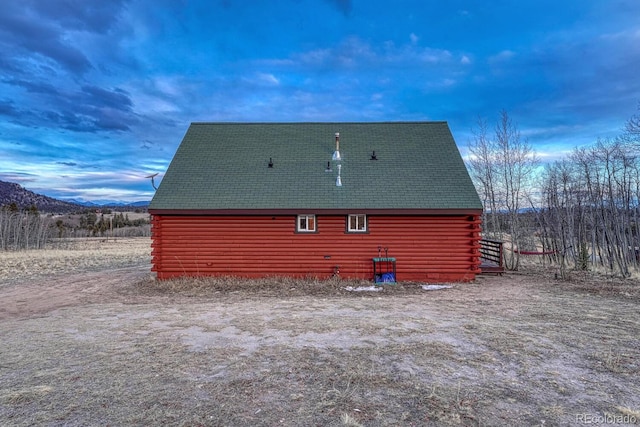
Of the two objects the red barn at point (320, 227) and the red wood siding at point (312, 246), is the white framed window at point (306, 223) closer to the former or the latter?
the red barn at point (320, 227)

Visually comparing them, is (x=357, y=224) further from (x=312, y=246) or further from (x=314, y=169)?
(x=314, y=169)

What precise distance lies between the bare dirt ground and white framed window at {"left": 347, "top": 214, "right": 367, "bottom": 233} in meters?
2.80

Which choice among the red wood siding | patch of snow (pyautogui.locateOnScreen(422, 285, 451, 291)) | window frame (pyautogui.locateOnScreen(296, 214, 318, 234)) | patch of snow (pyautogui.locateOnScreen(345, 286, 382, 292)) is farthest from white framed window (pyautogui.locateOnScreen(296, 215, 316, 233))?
patch of snow (pyautogui.locateOnScreen(422, 285, 451, 291))

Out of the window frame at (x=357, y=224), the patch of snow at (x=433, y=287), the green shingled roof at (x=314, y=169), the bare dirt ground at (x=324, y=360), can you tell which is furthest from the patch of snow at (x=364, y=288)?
the green shingled roof at (x=314, y=169)

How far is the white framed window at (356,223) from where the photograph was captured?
1237 centimetres

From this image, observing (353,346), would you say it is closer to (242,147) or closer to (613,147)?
(242,147)

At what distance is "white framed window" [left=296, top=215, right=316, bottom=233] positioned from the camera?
1244 centimetres

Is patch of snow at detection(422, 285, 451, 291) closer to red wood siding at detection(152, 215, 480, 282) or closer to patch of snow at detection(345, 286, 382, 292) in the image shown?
red wood siding at detection(152, 215, 480, 282)

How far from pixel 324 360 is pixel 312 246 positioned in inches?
282

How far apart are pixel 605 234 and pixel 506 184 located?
418cm

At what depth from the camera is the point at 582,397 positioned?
4133 millimetres

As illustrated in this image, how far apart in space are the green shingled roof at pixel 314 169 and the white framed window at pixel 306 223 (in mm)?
515

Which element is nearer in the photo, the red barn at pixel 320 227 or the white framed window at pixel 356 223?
the red barn at pixel 320 227

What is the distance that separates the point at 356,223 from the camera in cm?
1241
